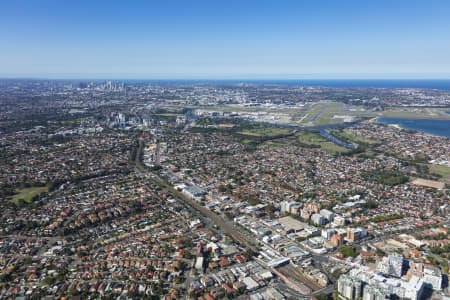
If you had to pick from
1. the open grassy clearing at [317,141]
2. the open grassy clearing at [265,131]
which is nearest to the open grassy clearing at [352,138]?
the open grassy clearing at [317,141]

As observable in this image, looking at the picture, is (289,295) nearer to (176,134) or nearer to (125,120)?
(176,134)

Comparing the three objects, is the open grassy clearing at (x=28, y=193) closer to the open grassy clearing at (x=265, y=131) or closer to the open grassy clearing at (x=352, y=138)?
the open grassy clearing at (x=265, y=131)

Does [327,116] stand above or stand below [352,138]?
above

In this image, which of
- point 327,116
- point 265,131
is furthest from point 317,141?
point 327,116

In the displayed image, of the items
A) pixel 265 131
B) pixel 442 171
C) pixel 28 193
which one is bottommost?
pixel 28 193

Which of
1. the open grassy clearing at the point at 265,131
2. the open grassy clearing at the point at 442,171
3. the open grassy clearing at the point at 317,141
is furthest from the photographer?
the open grassy clearing at the point at 265,131

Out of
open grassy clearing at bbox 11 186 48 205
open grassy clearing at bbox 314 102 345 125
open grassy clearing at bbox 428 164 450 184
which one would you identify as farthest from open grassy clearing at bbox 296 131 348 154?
open grassy clearing at bbox 11 186 48 205

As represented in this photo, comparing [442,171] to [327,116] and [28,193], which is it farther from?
[327,116]

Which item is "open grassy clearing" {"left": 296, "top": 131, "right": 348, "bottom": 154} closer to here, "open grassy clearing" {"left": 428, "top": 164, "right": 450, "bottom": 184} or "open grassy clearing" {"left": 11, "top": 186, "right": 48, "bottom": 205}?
"open grassy clearing" {"left": 428, "top": 164, "right": 450, "bottom": 184}
